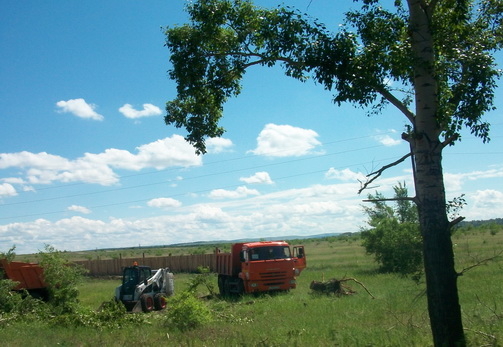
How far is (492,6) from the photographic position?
9711 mm

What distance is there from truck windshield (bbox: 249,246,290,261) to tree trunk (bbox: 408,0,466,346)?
57.0ft

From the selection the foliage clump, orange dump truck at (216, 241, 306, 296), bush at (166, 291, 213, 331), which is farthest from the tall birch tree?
the foliage clump

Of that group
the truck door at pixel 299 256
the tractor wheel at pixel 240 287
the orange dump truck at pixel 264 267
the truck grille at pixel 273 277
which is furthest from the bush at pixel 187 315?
the truck door at pixel 299 256

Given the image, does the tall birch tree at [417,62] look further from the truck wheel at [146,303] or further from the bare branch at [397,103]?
the truck wheel at [146,303]

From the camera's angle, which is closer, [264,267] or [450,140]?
[450,140]

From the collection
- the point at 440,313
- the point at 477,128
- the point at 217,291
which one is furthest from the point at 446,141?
the point at 217,291

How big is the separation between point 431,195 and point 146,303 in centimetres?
1525

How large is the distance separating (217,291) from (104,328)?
53.9 feet

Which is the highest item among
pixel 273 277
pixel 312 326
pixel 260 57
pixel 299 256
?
pixel 260 57

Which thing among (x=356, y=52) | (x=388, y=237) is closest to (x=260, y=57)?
(x=356, y=52)

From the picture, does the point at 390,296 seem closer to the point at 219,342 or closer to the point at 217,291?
the point at 219,342

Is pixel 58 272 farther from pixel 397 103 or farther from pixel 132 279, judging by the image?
pixel 397 103

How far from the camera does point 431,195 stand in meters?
8.38

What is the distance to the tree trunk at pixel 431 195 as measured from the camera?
8.23 metres
